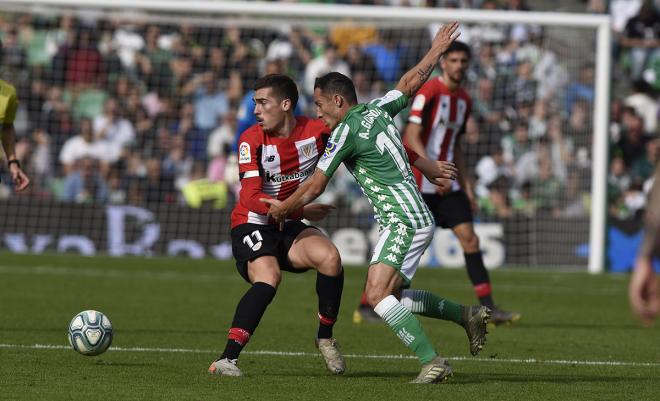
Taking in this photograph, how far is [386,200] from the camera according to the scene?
7461 millimetres

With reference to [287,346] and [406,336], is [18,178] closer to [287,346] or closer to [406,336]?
[287,346]

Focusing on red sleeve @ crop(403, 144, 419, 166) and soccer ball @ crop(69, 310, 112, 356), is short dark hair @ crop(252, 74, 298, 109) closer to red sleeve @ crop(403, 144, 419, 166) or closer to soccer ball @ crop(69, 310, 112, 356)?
red sleeve @ crop(403, 144, 419, 166)

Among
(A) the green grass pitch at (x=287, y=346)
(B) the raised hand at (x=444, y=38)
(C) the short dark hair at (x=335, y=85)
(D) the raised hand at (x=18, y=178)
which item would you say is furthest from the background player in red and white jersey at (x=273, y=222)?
(D) the raised hand at (x=18, y=178)

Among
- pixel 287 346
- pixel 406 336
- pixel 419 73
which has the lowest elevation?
pixel 287 346

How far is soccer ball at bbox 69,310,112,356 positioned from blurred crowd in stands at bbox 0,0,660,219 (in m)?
11.9

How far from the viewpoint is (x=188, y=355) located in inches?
338

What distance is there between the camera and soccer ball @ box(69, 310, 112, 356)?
788cm

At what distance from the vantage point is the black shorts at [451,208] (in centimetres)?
1135

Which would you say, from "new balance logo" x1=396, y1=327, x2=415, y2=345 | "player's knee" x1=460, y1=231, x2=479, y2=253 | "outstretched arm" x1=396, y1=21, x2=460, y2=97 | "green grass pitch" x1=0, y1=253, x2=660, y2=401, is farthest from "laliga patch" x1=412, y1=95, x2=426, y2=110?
"new balance logo" x1=396, y1=327, x2=415, y2=345

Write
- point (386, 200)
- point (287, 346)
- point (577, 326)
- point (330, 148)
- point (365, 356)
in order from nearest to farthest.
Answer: point (330, 148), point (386, 200), point (365, 356), point (287, 346), point (577, 326)

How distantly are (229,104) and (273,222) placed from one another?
536 inches

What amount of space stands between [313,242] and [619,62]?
16.7 m

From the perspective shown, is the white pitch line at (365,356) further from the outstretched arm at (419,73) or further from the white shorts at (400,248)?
the outstretched arm at (419,73)

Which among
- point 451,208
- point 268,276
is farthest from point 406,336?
point 451,208
